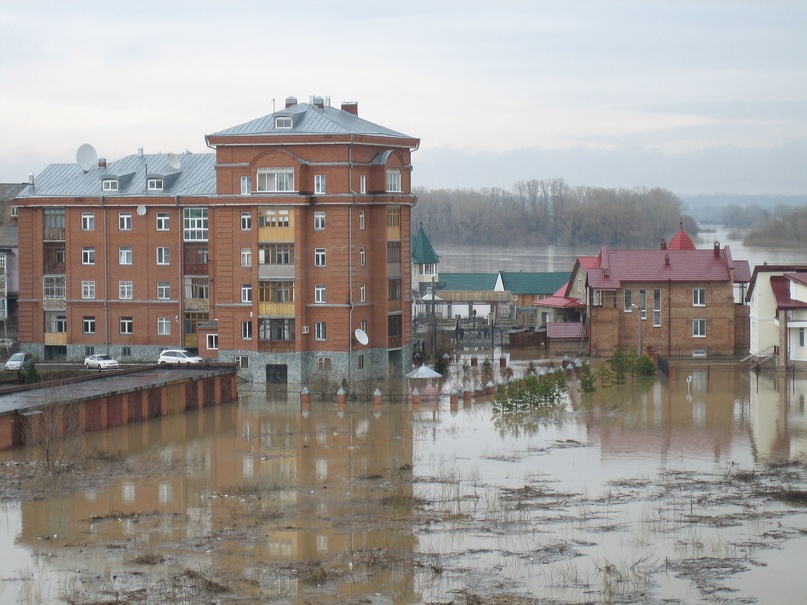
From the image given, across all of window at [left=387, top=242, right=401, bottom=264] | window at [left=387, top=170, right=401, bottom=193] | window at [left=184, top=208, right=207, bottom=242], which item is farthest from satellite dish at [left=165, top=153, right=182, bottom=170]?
window at [left=387, top=242, right=401, bottom=264]

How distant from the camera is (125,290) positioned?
4881cm

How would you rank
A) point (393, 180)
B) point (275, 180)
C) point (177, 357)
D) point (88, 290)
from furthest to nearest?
point (88, 290) → point (177, 357) → point (393, 180) → point (275, 180)

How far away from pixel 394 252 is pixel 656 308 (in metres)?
12.0

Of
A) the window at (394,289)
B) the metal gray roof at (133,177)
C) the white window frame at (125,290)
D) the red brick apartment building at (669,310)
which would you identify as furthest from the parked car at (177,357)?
the red brick apartment building at (669,310)

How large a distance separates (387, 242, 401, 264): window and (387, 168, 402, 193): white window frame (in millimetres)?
1796

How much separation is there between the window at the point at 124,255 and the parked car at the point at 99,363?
3.58 metres

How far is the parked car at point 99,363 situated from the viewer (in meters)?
46.8

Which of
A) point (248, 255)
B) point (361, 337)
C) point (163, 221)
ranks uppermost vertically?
point (163, 221)

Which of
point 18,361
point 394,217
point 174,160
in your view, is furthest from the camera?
point 174,160

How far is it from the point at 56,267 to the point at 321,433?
17613mm

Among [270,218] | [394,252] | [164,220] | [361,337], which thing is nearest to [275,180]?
[270,218]

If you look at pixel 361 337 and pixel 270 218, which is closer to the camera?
pixel 270 218

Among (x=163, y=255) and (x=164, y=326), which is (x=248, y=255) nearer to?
(x=163, y=255)

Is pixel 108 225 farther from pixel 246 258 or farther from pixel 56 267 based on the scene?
pixel 246 258
